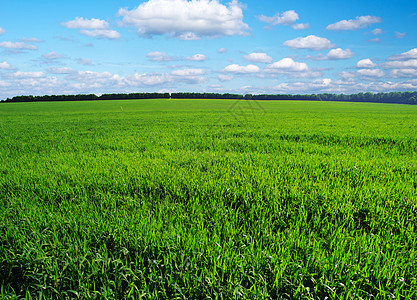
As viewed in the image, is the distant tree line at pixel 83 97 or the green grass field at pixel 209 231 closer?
the green grass field at pixel 209 231

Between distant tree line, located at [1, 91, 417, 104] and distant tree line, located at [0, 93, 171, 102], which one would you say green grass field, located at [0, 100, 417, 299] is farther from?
distant tree line, located at [0, 93, 171, 102]

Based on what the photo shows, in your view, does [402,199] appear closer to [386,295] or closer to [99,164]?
[386,295]

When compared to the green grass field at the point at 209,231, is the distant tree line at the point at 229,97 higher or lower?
higher

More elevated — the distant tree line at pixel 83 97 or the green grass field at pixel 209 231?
the distant tree line at pixel 83 97

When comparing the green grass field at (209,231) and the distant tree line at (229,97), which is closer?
the green grass field at (209,231)

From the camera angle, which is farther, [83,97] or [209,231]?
[83,97]

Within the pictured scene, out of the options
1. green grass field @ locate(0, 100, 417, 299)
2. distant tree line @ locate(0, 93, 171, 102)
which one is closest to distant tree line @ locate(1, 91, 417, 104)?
distant tree line @ locate(0, 93, 171, 102)

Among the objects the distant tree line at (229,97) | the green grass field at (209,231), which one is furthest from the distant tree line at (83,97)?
the green grass field at (209,231)

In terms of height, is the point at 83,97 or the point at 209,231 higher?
the point at 83,97

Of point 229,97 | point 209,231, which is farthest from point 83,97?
point 209,231

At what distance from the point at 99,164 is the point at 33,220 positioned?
2791mm

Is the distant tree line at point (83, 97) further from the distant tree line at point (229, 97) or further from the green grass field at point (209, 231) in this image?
the green grass field at point (209, 231)

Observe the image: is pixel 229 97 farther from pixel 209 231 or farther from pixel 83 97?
pixel 209 231

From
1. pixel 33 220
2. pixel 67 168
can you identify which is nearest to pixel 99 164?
pixel 67 168
